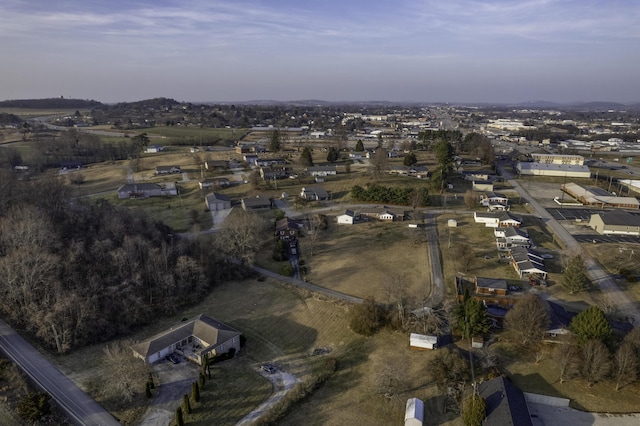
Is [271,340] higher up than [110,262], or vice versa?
[110,262]

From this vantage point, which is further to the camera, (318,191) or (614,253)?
(318,191)

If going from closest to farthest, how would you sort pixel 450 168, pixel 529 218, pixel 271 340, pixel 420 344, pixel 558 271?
pixel 420 344, pixel 271 340, pixel 558 271, pixel 529 218, pixel 450 168

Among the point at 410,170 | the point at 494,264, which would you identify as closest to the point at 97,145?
the point at 410,170

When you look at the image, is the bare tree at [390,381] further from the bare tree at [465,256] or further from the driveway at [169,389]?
the bare tree at [465,256]

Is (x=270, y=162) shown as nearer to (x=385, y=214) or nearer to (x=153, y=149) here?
(x=385, y=214)

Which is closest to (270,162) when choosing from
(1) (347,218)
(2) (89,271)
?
(1) (347,218)

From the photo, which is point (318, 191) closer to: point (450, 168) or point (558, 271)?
point (450, 168)

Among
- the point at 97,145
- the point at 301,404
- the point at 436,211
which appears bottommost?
the point at 301,404

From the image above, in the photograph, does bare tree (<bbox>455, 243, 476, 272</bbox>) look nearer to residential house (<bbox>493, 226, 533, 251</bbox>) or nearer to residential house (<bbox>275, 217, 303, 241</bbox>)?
residential house (<bbox>493, 226, 533, 251</bbox>)
